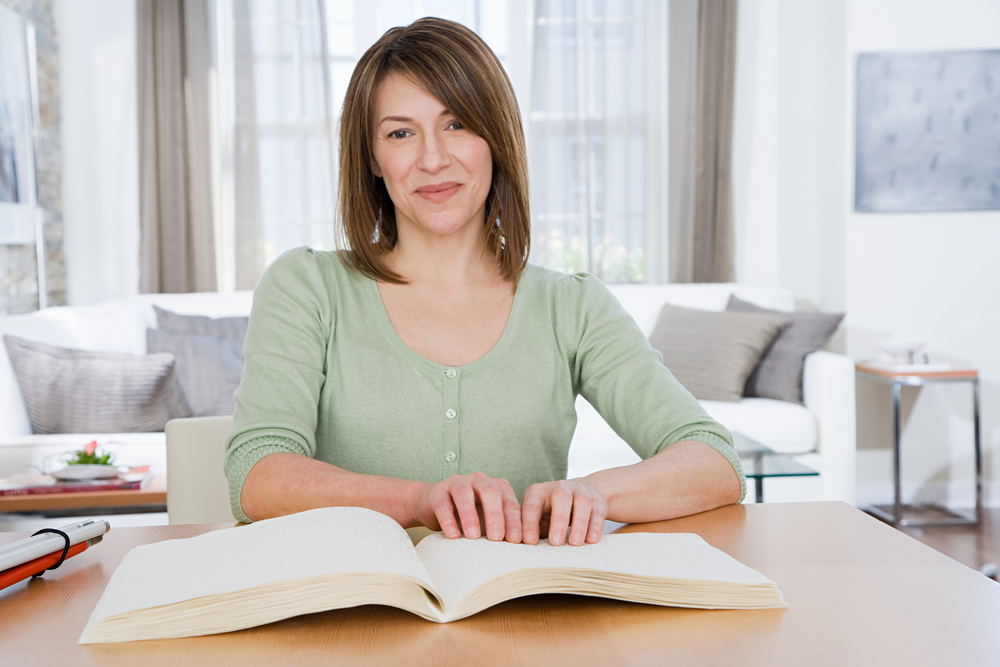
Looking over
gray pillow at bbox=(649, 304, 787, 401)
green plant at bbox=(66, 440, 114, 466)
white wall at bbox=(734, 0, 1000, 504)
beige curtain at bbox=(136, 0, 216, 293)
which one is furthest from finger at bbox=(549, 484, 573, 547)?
beige curtain at bbox=(136, 0, 216, 293)

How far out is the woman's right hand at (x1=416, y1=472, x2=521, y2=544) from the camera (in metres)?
0.70

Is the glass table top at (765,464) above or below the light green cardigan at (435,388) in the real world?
below

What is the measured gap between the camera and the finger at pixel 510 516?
70 cm

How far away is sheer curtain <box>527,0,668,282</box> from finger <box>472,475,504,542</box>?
351 cm

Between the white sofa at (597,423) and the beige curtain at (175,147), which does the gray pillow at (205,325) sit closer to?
the white sofa at (597,423)

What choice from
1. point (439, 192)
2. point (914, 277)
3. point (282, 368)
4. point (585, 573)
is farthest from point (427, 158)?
point (914, 277)

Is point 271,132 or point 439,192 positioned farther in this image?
point 271,132

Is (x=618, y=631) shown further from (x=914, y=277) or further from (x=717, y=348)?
(x=914, y=277)

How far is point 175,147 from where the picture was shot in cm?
400

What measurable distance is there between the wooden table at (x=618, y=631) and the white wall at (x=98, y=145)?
3819 millimetres

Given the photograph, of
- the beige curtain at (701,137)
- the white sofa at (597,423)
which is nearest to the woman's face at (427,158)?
the white sofa at (597,423)

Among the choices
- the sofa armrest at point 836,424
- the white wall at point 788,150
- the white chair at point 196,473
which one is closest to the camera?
the white chair at point 196,473

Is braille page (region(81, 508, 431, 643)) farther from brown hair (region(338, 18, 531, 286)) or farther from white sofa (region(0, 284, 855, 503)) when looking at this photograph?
white sofa (region(0, 284, 855, 503))

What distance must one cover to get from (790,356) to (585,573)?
109 inches
